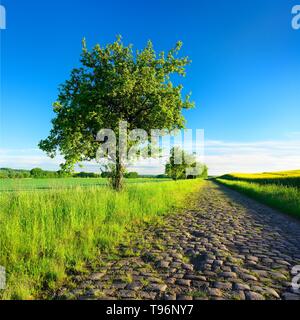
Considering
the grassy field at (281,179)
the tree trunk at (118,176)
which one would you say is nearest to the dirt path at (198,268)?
the tree trunk at (118,176)

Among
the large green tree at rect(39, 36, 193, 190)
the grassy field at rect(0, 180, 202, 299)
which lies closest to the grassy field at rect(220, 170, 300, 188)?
the large green tree at rect(39, 36, 193, 190)

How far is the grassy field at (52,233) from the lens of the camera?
423cm

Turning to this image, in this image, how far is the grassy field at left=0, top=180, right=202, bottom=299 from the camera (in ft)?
13.9

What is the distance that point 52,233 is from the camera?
593 cm

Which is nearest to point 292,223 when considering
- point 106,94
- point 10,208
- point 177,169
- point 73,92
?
point 10,208

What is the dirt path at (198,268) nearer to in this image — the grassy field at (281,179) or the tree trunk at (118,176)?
the tree trunk at (118,176)

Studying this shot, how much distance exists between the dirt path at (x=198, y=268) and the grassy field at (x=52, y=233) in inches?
20.9

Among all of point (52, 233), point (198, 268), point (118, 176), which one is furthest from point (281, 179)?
point (52, 233)

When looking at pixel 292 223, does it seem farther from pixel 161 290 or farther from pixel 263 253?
pixel 161 290

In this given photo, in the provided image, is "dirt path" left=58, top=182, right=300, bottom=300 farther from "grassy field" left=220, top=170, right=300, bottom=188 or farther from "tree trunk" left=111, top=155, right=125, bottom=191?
"grassy field" left=220, top=170, right=300, bottom=188

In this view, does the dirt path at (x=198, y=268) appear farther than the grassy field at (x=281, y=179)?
No

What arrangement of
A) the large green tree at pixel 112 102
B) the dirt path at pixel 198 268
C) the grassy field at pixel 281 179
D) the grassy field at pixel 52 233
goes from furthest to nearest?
the grassy field at pixel 281 179, the large green tree at pixel 112 102, the grassy field at pixel 52 233, the dirt path at pixel 198 268

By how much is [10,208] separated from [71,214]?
185cm

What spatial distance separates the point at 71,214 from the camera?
23.2 feet
